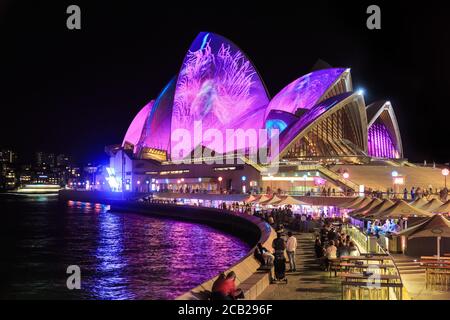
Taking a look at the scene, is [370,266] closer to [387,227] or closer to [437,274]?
[437,274]

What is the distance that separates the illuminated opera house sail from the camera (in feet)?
169

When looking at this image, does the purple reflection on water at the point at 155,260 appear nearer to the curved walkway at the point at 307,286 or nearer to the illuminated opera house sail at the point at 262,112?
the curved walkway at the point at 307,286

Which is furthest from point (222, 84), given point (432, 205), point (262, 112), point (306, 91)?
point (432, 205)

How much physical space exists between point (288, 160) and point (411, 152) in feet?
119

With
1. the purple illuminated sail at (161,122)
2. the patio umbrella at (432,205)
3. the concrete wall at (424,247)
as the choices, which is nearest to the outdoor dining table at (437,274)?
the concrete wall at (424,247)

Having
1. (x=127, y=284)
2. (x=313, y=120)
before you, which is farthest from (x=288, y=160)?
(x=127, y=284)

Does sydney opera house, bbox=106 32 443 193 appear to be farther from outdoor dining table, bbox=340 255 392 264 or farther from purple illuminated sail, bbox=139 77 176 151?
outdoor dining table, bbox=340 255 392 264

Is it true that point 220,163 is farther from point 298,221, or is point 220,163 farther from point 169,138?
point 298,221

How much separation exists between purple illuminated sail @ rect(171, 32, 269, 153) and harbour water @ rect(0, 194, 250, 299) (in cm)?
2509

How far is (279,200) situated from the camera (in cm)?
3075

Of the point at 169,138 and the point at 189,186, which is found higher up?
the point at 169,138

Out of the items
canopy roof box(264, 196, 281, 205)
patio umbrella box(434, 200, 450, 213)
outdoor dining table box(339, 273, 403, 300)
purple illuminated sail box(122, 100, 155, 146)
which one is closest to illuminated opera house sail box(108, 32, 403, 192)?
purple illuminated sail box(122, 100, 155, 146)

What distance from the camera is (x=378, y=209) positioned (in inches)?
725

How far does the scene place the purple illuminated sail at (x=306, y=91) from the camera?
52.7 metres
